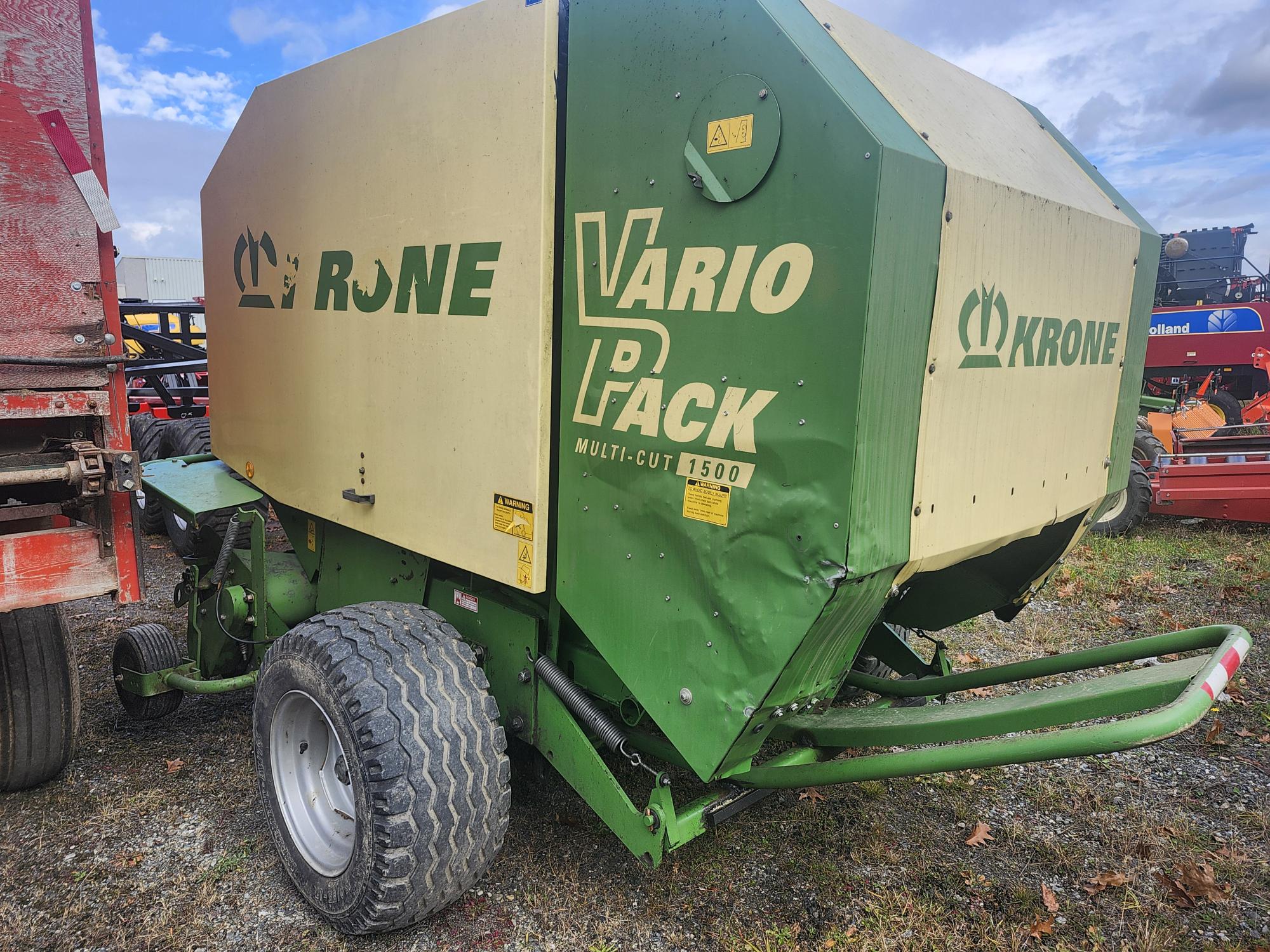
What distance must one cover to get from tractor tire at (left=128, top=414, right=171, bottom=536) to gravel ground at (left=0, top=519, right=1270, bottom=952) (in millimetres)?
3653

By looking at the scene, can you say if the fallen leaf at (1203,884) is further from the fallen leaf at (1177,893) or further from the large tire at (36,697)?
the large tire at (36,697)

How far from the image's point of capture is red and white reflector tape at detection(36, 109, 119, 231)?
9.14 ft

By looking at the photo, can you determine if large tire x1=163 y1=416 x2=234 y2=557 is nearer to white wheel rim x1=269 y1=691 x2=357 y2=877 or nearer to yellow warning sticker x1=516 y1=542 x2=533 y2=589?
white wheel rim x1=269 y1=691 x2=357 y2=877

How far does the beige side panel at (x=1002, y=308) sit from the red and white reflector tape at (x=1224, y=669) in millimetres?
638

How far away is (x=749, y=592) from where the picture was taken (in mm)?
2223

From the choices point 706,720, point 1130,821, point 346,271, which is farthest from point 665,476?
point 1130,821

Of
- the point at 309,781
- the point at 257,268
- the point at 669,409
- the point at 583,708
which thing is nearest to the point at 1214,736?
the point at 583,708

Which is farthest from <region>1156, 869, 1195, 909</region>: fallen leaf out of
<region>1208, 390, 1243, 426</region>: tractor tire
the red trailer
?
<region>1208, 390, 1243, 426</region>: tractor tire

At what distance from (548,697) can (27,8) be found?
2737mm

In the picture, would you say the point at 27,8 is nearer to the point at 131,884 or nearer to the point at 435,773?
the point at 435,773

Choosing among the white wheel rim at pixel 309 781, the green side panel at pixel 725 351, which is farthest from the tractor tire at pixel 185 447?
the green side panel at pixel 725 351

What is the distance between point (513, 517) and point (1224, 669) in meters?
2.01

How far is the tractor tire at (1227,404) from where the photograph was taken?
1195 centimetres

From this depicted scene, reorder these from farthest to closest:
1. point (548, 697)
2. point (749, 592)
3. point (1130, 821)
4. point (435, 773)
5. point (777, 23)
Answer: point (1130, 821) → point (548, 697) → point (435, 773) → point (749, 592) → point (777, 23)
